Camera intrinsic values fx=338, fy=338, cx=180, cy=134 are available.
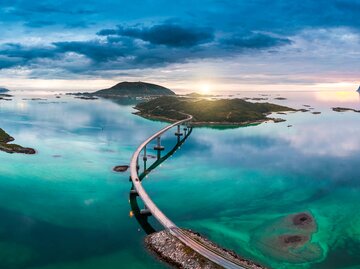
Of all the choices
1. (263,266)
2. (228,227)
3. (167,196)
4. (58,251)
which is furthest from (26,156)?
(263,266)

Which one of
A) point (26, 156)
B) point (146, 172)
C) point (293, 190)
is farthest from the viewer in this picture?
point (26, 156)

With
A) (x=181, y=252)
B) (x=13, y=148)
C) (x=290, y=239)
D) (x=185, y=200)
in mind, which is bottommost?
(x=290, y=239)

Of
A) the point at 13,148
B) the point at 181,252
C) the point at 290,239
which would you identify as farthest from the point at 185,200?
the point at 13,148

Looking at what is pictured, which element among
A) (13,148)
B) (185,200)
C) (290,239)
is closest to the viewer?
(290,239)

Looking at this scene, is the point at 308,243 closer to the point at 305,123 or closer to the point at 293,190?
the point at 293,190

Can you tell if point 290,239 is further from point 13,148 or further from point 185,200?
point 13,148

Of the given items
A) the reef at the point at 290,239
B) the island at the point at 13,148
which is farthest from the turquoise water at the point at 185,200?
the island at the point at 13,148

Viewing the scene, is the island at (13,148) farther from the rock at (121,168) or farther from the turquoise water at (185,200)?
the rock at (121,168)
